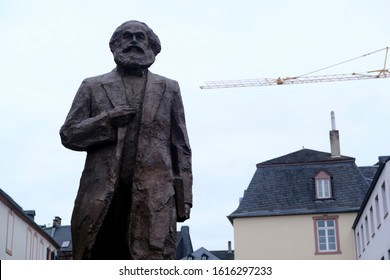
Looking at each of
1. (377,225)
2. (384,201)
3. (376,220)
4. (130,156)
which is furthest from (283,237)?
(130,156)

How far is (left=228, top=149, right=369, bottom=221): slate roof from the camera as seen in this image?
49.5m

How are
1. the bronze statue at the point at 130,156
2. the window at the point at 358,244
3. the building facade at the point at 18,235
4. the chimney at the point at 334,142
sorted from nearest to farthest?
the bronze statue at the point at 130,156, the window at the point at 358,244, the building facade at the point at 18,235, the chimney at the point at 334,142

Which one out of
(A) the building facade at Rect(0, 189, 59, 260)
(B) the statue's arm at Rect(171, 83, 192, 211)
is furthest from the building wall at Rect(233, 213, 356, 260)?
(B) the statue's arm at Rect(171, 83, 192, 211)

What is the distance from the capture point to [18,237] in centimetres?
5088

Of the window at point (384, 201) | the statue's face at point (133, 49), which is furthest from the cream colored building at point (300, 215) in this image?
the statue's face at point (133, 49)

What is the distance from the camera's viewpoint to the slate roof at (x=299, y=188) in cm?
4947

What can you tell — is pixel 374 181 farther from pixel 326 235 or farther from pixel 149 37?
pixel 149 37

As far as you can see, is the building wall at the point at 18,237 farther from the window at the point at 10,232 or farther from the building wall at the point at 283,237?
the building wall at the point at 283,237

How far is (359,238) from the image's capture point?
47.1 m

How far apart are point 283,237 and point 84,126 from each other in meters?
42.8

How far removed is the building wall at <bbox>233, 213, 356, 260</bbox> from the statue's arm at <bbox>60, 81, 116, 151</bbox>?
41541 mm

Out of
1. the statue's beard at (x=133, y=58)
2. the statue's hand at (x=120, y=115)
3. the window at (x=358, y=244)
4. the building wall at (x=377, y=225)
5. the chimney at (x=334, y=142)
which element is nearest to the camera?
the statue's hand at (x=120, y=115)

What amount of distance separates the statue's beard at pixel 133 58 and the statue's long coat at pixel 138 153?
141 mm
